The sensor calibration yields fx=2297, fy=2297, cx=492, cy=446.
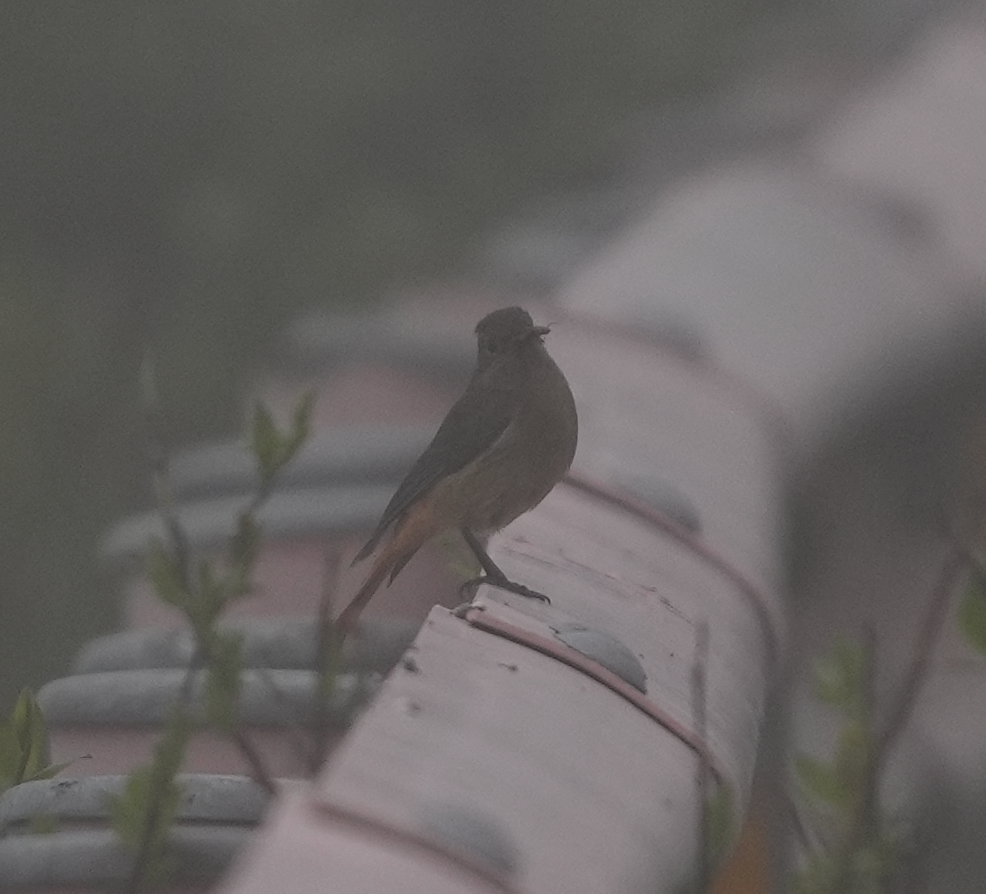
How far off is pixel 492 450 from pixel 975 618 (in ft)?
6.23

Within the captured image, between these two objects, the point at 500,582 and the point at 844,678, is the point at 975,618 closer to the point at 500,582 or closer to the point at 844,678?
the point at 844,678

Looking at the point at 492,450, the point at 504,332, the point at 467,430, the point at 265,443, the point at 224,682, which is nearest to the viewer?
the point at 224,682

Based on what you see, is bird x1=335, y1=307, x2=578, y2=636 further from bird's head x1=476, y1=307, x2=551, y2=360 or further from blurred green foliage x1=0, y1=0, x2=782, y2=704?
blurred green foliage x1=0, y1=0, x2=782, y2=704

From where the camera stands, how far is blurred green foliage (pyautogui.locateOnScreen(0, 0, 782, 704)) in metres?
5.98

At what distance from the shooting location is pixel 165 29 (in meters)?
6.37

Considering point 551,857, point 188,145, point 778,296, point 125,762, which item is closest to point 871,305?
point 778,296

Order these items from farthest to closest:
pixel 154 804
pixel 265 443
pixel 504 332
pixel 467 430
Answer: pixel 467 430 < pixel 504 332 < pixel 265 443 < pixel 154 804

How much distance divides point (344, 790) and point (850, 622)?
184cm

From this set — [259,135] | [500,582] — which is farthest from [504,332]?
[259,135]

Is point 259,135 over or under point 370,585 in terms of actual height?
over

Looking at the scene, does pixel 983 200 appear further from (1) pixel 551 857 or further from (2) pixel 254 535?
(1) pixel 551 857

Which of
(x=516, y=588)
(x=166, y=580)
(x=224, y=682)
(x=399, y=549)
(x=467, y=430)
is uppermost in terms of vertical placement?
(x=467, y=430)

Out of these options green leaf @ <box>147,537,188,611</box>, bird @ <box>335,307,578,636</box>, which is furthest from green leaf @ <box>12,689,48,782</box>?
bird @ <box>335,307,578,636</box>

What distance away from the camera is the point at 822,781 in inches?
65.2
